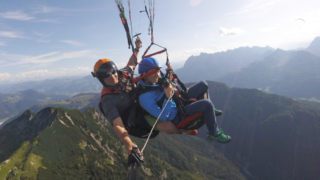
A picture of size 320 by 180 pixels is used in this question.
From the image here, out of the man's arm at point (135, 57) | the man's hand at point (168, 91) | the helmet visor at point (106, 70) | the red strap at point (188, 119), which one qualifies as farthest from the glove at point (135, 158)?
the man's arm at point (135, 57)

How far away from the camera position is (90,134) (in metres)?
132

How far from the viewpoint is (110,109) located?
5.69 metres

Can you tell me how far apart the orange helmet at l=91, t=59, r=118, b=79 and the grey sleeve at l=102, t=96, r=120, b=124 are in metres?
0.75

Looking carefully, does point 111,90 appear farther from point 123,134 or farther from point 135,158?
point 135,158

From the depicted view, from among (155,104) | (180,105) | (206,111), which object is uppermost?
(155,104)

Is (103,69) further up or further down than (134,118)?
further up

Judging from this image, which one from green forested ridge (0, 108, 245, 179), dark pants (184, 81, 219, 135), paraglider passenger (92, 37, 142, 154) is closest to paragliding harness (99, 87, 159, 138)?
paraglider passenger (92, 37, 142, 154)

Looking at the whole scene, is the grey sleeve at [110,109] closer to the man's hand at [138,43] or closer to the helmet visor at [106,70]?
the helmet visor at [106,70]

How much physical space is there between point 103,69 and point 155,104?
2.05m

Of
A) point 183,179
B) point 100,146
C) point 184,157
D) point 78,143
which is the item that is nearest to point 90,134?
point 100,146

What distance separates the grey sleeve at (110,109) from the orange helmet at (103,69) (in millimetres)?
750

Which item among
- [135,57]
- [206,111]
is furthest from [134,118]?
[135,57]

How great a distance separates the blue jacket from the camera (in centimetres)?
595

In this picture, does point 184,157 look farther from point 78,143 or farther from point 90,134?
point 78,143
